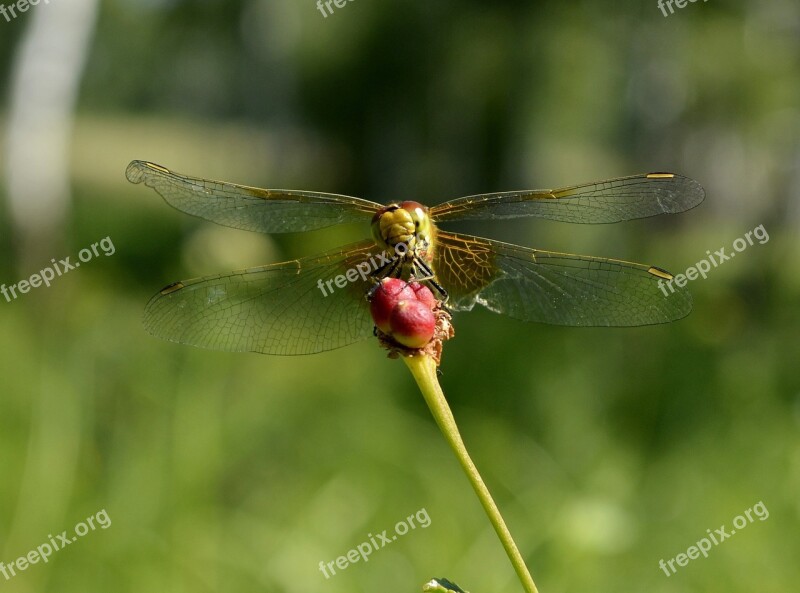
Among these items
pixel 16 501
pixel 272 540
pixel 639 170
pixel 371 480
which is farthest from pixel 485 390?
pixel 639 170

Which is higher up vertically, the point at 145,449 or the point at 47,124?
the point at 47,124

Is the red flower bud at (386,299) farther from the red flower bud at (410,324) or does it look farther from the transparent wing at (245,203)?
the transparent wing at (245,203)

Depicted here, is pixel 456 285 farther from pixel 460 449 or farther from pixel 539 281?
pixel 460 449

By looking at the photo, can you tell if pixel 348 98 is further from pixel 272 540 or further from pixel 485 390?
pixel 272 540

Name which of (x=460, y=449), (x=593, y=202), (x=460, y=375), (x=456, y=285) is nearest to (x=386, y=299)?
(x=460, y=449)

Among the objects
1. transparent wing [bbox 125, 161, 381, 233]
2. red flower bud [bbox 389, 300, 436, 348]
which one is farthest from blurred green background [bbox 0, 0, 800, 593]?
red flower bud [bbox 389, 300, 436, 348]

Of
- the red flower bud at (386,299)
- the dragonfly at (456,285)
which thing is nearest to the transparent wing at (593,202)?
the dragonfly at (456,285)
